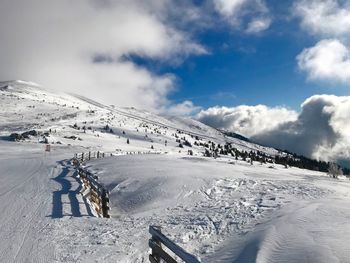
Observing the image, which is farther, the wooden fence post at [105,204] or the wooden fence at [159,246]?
the wooden fence post at [105,204]

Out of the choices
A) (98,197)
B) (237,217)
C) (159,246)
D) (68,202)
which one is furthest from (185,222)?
(68,202)

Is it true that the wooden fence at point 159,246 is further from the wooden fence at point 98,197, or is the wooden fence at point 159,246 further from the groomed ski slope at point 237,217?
the wooden fence at point 98,197

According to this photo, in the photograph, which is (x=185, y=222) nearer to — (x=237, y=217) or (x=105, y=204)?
(x=237, y=217)

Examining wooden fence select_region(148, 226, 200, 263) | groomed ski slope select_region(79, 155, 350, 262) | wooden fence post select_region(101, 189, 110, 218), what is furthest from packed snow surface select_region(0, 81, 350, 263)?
wooden fence select_region(148, 226, 200, 263)

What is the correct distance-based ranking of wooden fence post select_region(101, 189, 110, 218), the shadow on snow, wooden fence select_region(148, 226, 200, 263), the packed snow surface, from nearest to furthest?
wooden fence select_region(148, 226, 200, 263), the packed snow surface, the shadow on snow, wooden fence post select_region(101, 189, 110, 218)

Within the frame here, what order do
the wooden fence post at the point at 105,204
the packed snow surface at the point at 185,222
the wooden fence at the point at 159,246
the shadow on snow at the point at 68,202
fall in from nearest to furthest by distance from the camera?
the wooden fence at the point at 159,246, the packed snow surface at the point at 185,222, the shadow on snow at the point at 68,202, the wooden fence post at the point at 105,204

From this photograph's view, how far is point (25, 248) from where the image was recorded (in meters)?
10.3

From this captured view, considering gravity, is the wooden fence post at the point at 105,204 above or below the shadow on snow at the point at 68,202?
above

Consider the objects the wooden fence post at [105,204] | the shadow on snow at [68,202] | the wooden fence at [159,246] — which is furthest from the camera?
the wooden fence post at [105,204]

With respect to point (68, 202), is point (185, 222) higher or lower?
higher

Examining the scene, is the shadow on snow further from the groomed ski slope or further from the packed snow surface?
the groomed ski slope

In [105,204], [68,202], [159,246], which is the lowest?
[68,202]

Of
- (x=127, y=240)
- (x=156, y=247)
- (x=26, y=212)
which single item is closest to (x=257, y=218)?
(x=127, y=240)

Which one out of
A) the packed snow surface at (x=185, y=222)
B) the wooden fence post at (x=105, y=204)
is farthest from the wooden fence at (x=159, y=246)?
the wooden fence post at (x=105, y=204)
